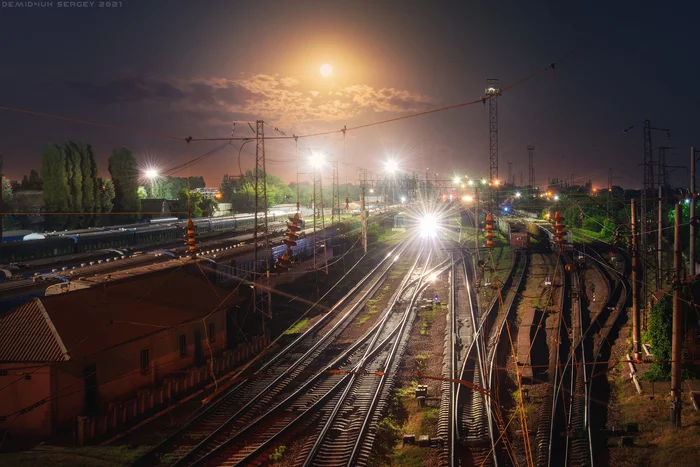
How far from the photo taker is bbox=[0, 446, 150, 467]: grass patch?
11.0 m

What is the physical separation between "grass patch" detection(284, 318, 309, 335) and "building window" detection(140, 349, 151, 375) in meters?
8.24

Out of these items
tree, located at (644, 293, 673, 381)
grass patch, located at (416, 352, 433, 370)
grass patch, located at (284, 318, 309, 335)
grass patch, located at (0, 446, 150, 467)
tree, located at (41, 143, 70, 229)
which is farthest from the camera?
tree, located at (41, 143, 70, 229)

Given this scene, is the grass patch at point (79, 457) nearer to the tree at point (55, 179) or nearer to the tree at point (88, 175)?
the tree at point (55, 179)

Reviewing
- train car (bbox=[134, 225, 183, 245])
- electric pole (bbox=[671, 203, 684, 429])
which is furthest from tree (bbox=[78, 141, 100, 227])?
electric pole (bbox=[671, 203, 684, 429])

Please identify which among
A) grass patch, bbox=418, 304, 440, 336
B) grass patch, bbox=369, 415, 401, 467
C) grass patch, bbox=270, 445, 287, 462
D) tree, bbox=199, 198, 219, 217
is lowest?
grass patch, bbox=369, 415, 401, 467

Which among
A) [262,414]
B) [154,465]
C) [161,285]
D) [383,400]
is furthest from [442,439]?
[161,285]

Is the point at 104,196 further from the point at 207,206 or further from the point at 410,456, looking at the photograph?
the point at 410,456

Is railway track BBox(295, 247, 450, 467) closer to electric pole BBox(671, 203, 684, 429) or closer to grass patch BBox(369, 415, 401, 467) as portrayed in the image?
grass patch BBox(369, 415, 401, 467)

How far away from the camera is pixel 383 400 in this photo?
15188 millimetres

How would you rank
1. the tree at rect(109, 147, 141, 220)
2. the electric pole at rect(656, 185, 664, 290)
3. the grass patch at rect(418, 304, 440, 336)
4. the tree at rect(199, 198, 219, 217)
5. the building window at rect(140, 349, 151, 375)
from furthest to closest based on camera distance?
the tree at rect(199, 198, 219, 217) < the tree at rect(109, 147, 141, 220) < the grass patch at rect(418, 304, 440, 336) < the electric pole at rect(656, 185, 664, 290) < the building window at rect(140, 349, 151, 375)

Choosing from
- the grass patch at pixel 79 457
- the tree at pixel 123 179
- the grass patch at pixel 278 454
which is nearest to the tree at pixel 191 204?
the tree at pixel 123 179

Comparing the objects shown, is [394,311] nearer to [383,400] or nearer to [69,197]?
[383,400]

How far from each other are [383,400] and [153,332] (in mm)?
7684

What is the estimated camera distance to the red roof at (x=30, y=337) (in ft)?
44.2
